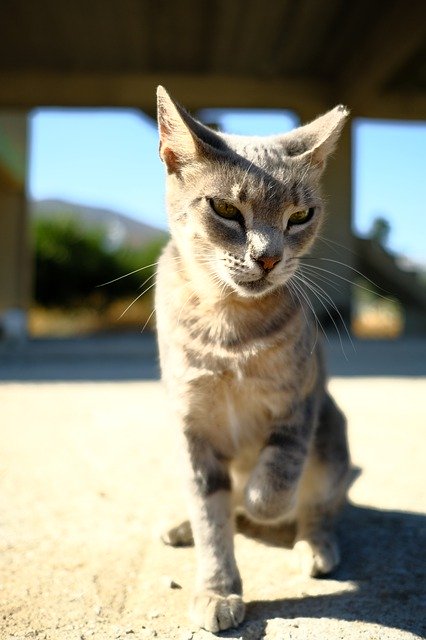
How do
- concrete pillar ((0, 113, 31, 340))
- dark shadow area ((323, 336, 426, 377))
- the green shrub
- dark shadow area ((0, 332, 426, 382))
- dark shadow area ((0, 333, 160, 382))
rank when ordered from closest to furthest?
dark shadow area ((0, 333, 160, 382)), dark shadow area ((0, 332, 426, 382)), dark shadow area ((323, 336, 426, 377)), concrete pillar ((0, 113, 31, 340)), the green shrub

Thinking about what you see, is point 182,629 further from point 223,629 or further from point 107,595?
point 107,595

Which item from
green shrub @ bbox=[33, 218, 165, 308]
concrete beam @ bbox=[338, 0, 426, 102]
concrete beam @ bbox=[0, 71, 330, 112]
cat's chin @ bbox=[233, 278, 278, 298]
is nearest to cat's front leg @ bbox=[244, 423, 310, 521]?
cat's chin @ bbox=[233, 278, 278, 298]

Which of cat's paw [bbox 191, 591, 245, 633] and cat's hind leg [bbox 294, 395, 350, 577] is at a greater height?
cat's hind leg [bbox 294, 395, 350, 577]

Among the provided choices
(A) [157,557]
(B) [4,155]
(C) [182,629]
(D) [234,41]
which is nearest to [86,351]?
(B) [4,155]

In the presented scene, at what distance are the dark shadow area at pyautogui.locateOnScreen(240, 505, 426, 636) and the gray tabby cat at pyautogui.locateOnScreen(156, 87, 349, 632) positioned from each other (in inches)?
4.4

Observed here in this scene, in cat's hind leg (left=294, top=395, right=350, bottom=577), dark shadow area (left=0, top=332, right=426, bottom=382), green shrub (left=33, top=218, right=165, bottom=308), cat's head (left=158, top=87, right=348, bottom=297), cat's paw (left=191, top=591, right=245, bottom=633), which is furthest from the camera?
green shrub (left=33, top=218, right=165, bottom=308)

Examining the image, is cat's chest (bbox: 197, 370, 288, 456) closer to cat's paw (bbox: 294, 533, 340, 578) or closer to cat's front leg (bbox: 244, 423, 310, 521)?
cat's front leg (bbox: 244, 423, 310, 521)

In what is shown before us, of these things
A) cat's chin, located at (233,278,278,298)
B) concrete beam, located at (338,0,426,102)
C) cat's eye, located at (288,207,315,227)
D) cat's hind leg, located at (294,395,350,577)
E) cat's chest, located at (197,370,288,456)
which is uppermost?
concrete beam, located at (338,0,426,102)

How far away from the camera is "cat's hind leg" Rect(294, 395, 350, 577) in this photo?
7.60 ft

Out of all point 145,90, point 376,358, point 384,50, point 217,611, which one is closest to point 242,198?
point 217,611

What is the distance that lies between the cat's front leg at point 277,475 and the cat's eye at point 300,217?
25.0 inches

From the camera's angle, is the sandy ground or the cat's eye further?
the cat's eye

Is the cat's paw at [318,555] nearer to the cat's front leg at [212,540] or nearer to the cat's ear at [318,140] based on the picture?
the cat's front leg at [212,540]

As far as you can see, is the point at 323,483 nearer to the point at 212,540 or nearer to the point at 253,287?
the point at 212,540
